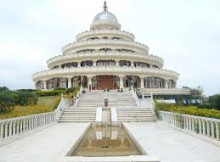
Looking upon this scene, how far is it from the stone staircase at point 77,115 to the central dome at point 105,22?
3862 centimetres

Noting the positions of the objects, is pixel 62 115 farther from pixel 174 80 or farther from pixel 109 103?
pixel 174 80

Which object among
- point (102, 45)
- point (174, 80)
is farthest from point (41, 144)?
point (174, 80)

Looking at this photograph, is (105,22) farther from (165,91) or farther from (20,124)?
(20,124)

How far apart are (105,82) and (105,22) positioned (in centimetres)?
1816

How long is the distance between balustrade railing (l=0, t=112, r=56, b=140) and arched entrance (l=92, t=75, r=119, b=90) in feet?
103

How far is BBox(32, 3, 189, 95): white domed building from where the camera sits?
50.8m

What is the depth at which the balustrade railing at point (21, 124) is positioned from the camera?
1345cm

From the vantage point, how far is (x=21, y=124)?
51.5 feet

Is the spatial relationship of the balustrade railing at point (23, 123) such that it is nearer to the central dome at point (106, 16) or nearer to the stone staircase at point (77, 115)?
the stone staircase at point (77, 115)

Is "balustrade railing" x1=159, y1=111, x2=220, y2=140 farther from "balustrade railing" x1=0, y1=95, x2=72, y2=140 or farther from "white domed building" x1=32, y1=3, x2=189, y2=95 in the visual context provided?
"white domed building" x1=32, y1=3, x2=189, y2=95

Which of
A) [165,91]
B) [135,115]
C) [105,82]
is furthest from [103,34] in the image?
[135,115]

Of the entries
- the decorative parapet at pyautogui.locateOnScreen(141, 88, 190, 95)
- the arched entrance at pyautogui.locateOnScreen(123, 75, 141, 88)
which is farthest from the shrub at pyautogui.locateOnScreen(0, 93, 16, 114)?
the arched entrance at pyautogui.locateOnScreen(123, 75, 141, 88)

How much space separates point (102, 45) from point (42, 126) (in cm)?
3683

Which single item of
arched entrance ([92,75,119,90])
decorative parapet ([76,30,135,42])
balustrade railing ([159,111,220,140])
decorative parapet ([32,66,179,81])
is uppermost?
decorative parapet ([76,30,135,42])
